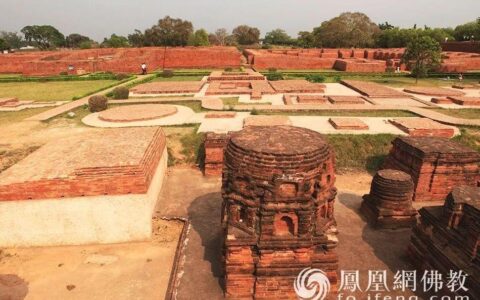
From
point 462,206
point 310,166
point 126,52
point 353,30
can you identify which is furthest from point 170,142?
point 353,30

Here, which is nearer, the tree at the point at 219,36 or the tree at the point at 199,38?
the tree at the point at 199,38

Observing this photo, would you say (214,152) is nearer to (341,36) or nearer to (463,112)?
(463,112)

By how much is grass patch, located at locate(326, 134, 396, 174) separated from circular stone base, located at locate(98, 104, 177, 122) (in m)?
6.51

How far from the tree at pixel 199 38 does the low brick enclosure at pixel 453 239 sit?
1910 inches

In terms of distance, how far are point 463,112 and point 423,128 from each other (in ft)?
15.9

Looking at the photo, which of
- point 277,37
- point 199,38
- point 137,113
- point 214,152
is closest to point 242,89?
point 137,113

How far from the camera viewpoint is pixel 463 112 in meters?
13.8

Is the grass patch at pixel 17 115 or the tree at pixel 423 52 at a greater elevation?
the tree at pixel 423 52

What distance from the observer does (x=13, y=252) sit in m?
6.31

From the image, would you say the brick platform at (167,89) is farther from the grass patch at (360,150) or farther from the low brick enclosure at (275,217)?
the low brick enclosure at (275,217)

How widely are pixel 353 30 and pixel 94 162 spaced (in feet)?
170

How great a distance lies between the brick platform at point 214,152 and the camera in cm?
904

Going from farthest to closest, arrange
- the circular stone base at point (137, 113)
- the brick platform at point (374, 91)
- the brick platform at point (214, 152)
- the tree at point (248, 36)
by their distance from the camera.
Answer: the tree at point (248, 36), the brick platform at point (374, 91), the circular stone base at point (137, 113), the brick platform at point (214, 152)

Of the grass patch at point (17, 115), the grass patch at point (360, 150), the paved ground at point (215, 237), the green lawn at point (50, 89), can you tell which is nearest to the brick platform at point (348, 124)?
the grass patch at point (360, 150)
